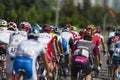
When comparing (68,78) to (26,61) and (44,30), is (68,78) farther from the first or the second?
(26,61)

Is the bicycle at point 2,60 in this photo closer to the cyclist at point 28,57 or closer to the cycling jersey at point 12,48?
the cycling jersey at point 12,48

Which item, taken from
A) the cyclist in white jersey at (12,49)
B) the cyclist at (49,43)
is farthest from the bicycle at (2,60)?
the cyclist in white jersey at (12,49)

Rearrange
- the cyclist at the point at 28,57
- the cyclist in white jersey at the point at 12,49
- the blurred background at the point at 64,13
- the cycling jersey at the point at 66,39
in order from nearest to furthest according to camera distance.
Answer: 1. the cyclist at the point at 28,57
2. the cyclist in white jersey at the point at 12,49
3. the cycling jersey at the point at 66,39
4. the blurred background at the point at 64,13

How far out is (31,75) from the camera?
9227 mm

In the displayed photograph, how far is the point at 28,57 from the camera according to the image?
9.30m

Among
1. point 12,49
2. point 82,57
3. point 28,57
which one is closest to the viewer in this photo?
point 28,57

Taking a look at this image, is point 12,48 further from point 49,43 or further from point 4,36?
point 4,36

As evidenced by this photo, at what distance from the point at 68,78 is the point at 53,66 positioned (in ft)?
9.77

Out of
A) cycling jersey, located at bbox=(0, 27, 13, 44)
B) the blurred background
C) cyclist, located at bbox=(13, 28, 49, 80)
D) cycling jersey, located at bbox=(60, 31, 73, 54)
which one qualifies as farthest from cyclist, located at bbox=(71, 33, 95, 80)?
the blurred background

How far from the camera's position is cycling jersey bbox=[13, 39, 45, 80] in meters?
9.23

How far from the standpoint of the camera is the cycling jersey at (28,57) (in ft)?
30.3

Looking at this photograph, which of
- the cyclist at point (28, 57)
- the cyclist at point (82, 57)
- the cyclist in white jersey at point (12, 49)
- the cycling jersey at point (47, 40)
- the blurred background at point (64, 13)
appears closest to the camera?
the cyclist at point (28, 57)

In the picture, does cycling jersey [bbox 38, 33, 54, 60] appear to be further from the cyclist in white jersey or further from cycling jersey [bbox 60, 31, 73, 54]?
cycling jersey [bbox 60, 31, 73, 54]

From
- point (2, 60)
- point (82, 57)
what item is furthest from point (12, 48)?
point (2, 60)
